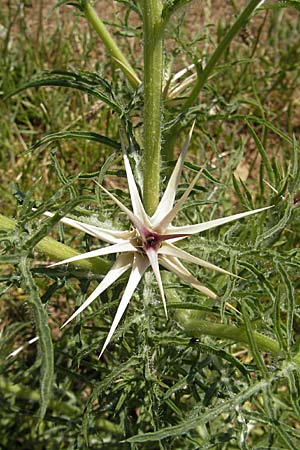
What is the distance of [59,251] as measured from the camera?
189cm

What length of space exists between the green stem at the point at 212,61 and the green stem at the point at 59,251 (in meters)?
0.66

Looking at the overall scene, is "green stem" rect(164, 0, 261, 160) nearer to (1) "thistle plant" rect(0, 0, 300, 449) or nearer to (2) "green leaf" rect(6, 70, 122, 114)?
(1) "thistle plant" rect(0, 0, 300, 449)

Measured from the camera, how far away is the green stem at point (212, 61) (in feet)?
6.93

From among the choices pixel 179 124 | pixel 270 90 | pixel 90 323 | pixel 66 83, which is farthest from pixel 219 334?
pixel 270 90

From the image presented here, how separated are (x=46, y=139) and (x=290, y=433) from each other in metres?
1.20

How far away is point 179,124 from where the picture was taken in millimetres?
2385

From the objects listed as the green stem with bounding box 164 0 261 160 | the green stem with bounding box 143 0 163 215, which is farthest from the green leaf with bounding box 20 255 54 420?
the green stem with bounding box 164 0 261 160

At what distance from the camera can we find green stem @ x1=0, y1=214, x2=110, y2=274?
1807 mm

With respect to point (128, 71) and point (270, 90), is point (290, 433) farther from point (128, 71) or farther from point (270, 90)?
point (270, 90)

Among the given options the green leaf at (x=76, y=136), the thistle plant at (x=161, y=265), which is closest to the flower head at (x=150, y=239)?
the thistle plant at (x=161, y=265)

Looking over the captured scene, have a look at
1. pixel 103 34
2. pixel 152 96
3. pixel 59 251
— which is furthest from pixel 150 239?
pixel 103 34

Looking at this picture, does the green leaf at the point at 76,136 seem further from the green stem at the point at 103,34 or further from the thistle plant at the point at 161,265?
the green stem at the point at 103,34

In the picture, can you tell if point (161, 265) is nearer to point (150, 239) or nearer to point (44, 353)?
point (150, 239)

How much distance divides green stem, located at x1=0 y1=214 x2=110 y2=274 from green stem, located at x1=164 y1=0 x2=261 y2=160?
656mm
